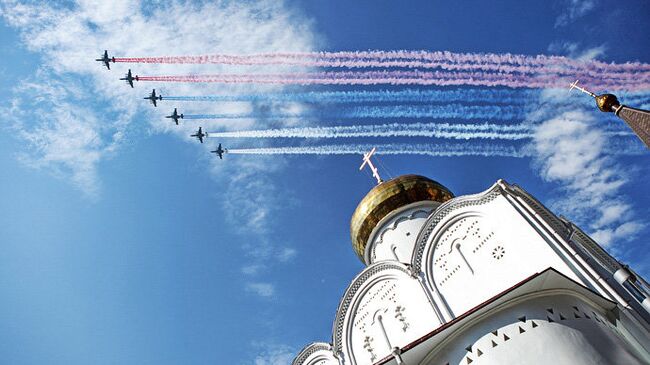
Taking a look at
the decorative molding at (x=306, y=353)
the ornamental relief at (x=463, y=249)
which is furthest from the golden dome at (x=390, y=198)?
the decorative molding at (x=306, y=353)

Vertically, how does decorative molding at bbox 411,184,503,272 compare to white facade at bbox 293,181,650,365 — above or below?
above

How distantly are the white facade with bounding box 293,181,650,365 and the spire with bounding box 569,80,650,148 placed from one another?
7505mm

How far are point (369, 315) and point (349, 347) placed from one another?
119 cm

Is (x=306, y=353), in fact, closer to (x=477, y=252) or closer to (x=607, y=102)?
(x=477, y=252)

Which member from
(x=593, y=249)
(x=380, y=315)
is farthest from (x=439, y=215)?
(x=593, y=249)

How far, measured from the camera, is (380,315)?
1351 centimetres

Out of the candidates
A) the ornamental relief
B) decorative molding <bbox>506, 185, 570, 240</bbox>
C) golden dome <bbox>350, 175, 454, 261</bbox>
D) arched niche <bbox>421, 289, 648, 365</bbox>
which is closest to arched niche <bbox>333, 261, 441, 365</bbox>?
the ornamental relief

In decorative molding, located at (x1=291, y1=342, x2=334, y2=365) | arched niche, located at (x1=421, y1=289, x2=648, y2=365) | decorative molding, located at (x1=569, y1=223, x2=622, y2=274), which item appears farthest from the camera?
decorative molding, located at (x1=291, y1=342, x2=334, y2=365)

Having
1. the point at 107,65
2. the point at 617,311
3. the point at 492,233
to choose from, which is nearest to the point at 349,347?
the point at 492,233

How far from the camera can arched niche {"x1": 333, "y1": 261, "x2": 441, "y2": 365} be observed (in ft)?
39.9

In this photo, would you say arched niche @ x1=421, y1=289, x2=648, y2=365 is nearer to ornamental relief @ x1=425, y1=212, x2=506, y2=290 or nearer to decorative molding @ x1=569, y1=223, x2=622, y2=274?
decorative molding @ x1=569, y1=223, x2=622, y2=274

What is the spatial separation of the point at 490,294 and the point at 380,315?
3967 mm

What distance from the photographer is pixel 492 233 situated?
37.8 ft

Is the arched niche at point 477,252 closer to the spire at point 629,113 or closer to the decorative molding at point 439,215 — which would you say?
the decorative molding at point 439,215
